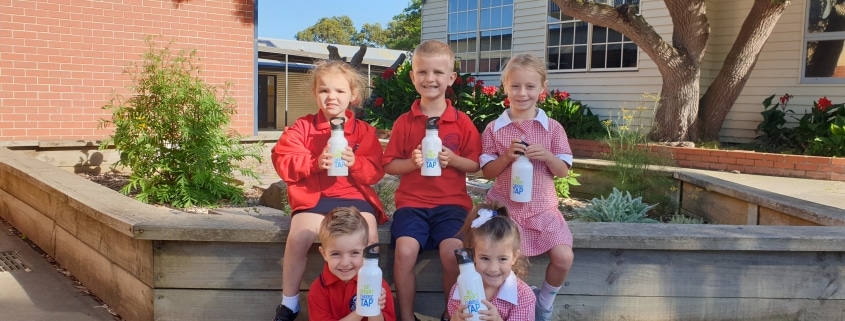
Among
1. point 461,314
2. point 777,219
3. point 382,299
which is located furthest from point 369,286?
point 777,219

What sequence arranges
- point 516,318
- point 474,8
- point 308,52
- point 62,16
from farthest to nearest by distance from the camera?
point 308,52
point 474,8
point 62,16
point 516,318

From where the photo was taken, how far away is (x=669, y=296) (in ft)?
9.59

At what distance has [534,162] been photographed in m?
3.02

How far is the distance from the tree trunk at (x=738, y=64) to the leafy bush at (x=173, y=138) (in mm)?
7033

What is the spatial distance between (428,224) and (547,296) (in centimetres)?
60

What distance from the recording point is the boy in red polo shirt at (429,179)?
2.78 m

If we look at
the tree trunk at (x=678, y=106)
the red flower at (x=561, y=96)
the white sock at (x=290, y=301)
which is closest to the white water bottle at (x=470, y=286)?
the white sock at (x=290, y=301)

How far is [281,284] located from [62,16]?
6.36 meters

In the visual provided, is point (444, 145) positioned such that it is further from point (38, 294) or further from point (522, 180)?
point (38, 294)

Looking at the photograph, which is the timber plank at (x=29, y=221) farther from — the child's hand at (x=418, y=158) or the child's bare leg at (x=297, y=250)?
the child's hand at (x=418, y=158)

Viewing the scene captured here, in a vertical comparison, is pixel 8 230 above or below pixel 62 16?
below

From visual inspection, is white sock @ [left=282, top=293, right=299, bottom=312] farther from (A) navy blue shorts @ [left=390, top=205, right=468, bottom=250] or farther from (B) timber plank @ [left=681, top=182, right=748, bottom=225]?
(B) timber plank @ [left=681, top=182, right=748, bottom=225]

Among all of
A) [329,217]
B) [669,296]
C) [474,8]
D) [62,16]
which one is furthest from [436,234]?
[474,8]

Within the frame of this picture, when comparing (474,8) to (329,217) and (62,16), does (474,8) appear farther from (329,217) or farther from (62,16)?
(329,217)
